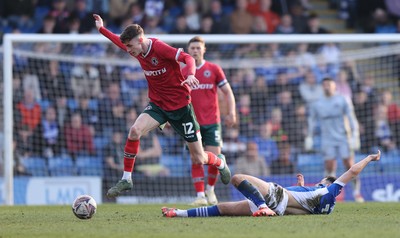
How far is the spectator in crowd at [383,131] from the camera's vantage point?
62.6 ft

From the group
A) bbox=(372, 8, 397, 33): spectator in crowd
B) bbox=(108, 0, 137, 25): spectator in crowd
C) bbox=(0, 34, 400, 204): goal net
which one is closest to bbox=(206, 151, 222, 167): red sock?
bbox=(0, 34, 400, 204): goal net

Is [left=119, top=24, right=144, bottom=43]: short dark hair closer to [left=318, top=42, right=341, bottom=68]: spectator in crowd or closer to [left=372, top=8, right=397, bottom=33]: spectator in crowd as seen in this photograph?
[left=318, top=42, right=341, bottom=68]: spectator in crowd

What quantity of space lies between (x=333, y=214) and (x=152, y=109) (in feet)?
8.99

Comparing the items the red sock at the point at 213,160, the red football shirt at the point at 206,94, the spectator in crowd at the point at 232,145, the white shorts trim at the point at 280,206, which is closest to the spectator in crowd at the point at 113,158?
the spectator in crowd at the point at 232,145

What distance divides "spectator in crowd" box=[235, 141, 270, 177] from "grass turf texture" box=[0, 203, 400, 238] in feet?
25.4

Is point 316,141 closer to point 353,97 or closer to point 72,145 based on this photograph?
point 353,97

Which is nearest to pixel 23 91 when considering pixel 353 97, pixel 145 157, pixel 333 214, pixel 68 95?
pixel 68 95

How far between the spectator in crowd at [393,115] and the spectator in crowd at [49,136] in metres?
7.17

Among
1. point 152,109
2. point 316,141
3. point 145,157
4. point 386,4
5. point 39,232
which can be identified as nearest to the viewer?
point 39,232

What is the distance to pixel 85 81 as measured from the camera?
19469 millimetres

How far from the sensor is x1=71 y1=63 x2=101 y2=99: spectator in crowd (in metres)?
19.3

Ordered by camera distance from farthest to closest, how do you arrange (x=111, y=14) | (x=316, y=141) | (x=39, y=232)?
(x=111, y=14) < (x=316, y=141) < (x=39, y=232)

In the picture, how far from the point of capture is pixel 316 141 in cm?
1981

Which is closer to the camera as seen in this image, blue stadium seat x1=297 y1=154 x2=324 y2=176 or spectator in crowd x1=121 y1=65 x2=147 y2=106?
blue stadium seat x1=297 y1=154 x2=324 y2=176
